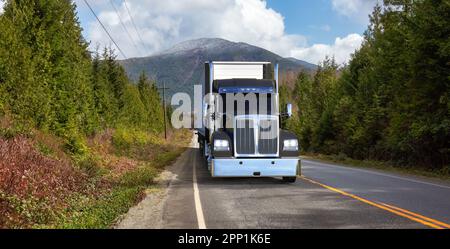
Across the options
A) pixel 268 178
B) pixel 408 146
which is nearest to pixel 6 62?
pixel 268 178

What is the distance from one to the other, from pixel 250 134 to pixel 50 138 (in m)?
7.51

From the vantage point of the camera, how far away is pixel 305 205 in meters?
10.1

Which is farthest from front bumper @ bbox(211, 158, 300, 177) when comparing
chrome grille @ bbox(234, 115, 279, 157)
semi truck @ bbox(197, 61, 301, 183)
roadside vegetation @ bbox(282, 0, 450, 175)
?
roadside vegetation @ bbox(282, 0, 450, 175)

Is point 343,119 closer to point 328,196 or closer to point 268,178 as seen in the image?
point 268,178

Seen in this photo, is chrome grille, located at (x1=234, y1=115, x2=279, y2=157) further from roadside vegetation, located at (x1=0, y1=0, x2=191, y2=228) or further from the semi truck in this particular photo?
roadside vegetation, located at (x1=0, y1=0, x2=191, y2=228)

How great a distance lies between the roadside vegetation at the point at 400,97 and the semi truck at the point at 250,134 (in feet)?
5.00

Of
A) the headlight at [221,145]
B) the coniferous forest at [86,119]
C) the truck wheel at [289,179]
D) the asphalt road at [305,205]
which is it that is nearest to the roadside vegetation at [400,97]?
the coniferous forest at [86,119]

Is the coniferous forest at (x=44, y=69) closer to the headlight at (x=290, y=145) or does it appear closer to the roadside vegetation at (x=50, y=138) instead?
the roadside vegetation at (x=50, y=138)

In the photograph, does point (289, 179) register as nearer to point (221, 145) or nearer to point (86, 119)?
point (221, 145)

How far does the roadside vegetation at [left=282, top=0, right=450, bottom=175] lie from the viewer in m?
20.8

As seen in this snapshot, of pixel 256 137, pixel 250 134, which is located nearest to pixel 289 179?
pixel 256 137

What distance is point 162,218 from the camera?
8859mm
